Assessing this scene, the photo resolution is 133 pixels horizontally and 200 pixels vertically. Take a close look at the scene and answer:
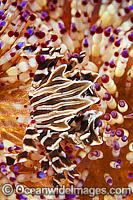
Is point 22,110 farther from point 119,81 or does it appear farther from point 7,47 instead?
point 119,81

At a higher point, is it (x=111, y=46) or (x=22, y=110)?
(x=111, y=46)

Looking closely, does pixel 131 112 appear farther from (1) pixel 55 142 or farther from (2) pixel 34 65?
(2) pixel 34 65

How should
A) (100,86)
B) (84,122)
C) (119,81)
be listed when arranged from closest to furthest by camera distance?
(84,122) → (100,86) → (119,81)

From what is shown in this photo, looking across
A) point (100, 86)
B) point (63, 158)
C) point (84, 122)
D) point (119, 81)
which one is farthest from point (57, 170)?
point (119, 81)

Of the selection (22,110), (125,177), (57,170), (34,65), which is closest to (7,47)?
(34,65)

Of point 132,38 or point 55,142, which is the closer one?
point 55,142

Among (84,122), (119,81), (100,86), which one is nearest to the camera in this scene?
(84,122)

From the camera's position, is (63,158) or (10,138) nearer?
(63,158)

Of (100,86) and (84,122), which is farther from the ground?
(100,86)

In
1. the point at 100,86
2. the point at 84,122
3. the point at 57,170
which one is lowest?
the point at 57,170
